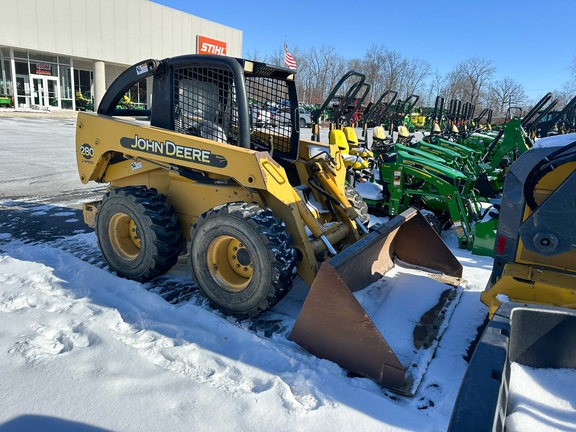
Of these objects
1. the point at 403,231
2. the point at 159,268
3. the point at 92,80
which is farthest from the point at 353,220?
the point at 92,80

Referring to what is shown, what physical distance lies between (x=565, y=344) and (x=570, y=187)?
1188 mm

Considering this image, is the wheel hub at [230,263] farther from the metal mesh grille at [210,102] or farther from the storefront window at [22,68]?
the storefront window at [22,68]

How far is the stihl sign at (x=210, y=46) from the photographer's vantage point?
3488 centimetres

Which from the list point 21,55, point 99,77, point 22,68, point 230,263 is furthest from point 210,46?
point 230,263

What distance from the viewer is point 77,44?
92.0ft

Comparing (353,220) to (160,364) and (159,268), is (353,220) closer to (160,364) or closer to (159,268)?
(159,268)

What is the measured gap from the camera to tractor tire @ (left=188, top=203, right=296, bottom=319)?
11.2ft

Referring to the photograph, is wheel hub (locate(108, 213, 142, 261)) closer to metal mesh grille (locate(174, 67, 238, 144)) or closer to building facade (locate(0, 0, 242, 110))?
metal mesh grille (locate(174, 67, 238, 144))

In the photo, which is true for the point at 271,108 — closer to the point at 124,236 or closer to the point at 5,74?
the point at 124,236

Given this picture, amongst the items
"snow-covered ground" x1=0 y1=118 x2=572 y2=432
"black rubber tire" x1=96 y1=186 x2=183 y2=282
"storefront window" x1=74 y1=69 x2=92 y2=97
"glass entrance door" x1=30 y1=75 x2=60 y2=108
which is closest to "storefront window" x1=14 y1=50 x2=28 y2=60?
"glass entrance door" x1=30 y1=75 x2=60 y2=108

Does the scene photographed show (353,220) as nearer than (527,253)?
No

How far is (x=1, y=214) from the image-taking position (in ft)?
21.2

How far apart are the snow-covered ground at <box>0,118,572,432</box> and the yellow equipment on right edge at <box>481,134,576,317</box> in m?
0.60

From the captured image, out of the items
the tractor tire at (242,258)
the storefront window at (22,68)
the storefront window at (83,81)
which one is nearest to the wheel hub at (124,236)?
the tractor tire at (242,258)
